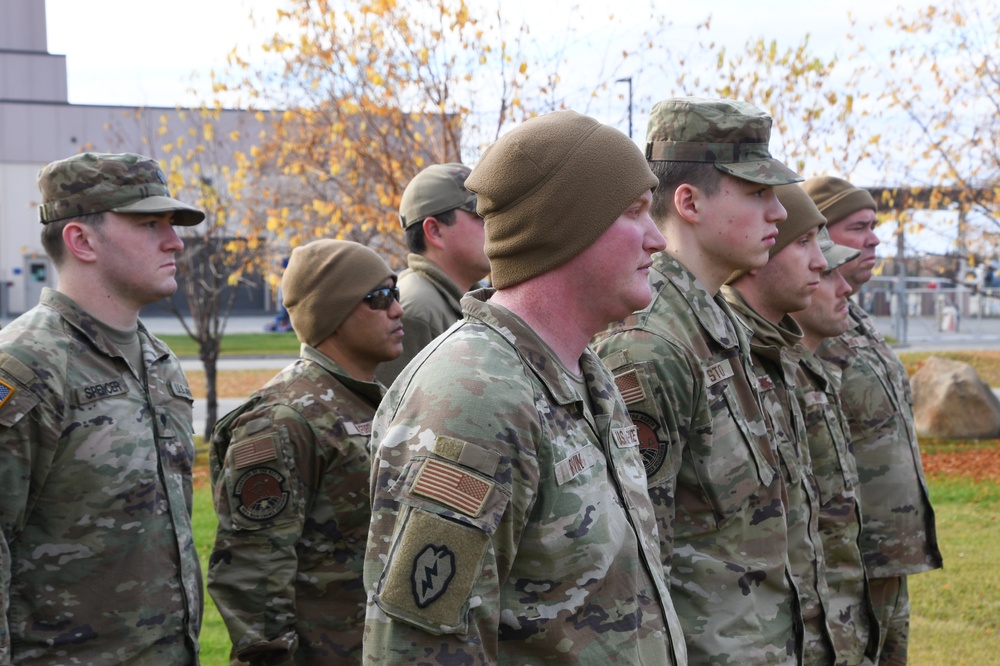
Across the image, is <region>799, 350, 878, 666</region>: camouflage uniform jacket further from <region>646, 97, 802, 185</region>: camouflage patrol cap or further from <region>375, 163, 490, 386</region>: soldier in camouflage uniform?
<region>375, 163, 490, 386</region>: soldier in camouflage uniform

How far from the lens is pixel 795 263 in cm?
420

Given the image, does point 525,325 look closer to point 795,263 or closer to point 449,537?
point 449,537

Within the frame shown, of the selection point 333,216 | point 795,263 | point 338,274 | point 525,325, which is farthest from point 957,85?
point 525,325

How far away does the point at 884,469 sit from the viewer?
16.4ft

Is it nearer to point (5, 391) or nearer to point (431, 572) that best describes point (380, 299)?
point (5, 391)

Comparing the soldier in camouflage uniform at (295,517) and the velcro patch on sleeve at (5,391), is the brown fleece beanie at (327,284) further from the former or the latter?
the velcro patch on sleeve at (5,391)

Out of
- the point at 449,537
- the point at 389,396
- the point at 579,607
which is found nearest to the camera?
the point at 449,537

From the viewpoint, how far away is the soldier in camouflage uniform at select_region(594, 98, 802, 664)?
9.75 feet

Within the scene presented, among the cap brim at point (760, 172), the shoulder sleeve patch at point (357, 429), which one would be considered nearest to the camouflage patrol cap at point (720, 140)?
the cap brim at point (760, 172)

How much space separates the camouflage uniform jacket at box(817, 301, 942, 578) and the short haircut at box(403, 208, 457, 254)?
1.99 m

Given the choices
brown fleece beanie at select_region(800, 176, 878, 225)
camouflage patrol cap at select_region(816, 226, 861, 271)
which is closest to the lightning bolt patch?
camouflage patrol cap at select_region(816, 226, 861, 271)

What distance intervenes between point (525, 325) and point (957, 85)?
12.0 m

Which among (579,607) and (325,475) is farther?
(325,475)

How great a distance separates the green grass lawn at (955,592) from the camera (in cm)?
635
